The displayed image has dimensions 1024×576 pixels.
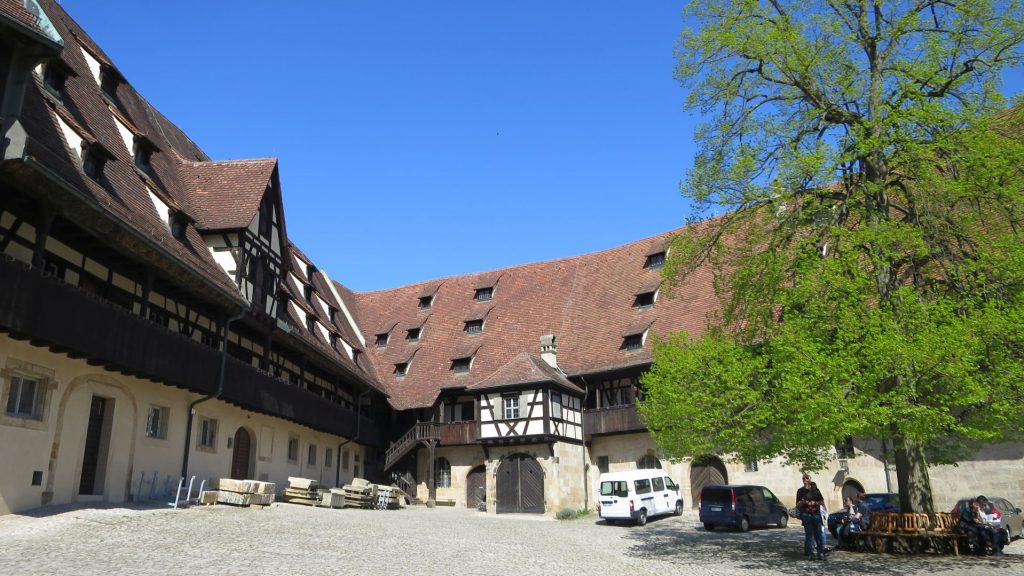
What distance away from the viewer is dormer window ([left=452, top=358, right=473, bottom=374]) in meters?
35.3

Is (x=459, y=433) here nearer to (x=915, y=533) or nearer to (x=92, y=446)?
(x=92, y=446)

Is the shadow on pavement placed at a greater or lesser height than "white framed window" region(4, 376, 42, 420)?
lesser

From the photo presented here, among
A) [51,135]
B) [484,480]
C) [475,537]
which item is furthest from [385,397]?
[51,135]

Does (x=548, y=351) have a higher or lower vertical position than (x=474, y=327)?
lower

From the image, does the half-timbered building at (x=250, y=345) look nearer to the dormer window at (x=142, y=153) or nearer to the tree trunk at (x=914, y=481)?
the dormer window at (x=142, y=153)

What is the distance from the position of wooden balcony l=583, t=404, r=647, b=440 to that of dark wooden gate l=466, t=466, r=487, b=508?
16.5ft

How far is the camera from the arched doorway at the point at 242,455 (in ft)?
79.6

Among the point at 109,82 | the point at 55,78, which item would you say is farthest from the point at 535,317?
the point at 55,78

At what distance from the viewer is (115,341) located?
15992mm

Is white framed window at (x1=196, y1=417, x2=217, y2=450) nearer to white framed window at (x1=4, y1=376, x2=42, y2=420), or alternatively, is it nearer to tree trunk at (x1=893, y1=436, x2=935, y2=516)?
white framed window at (x1=4, y1=376, x2=42, y2=420)

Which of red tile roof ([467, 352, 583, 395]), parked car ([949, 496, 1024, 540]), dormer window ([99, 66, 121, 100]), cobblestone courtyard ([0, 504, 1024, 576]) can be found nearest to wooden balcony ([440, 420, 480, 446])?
red tile roof ([467, 352, 583, 395])

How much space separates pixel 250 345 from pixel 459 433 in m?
11.6

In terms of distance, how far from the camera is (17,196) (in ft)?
47.0

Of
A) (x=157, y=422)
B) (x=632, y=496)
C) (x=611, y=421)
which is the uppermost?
(x=611, y=421)
